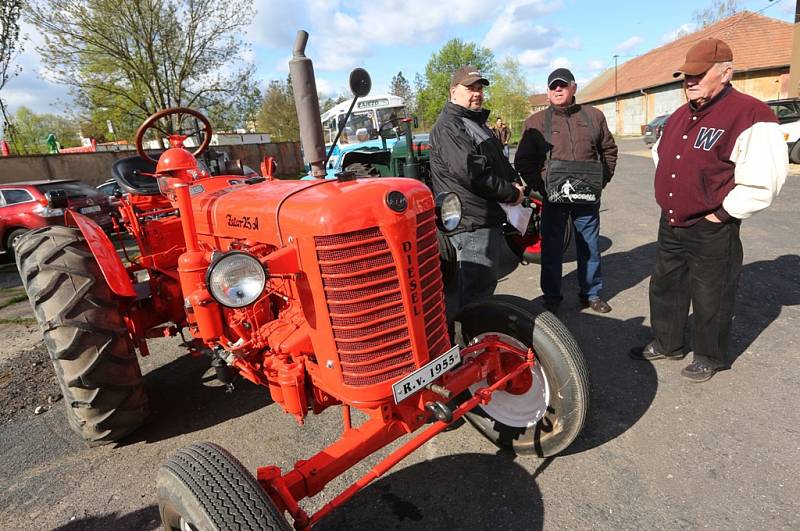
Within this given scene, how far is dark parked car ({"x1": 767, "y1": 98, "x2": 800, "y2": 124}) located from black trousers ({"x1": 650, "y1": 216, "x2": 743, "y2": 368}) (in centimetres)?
1299

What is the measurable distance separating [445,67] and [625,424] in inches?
2333

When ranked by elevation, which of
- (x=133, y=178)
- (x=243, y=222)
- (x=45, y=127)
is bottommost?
(x=243, y=222)

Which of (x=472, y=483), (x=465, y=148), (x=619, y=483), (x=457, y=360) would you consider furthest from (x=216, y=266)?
(x=619, y=483)

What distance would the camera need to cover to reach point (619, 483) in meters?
2.13

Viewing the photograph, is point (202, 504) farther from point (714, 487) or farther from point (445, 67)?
point (445, 67)

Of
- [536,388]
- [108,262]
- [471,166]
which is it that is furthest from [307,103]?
[536,388]

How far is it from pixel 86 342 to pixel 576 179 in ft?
11.1

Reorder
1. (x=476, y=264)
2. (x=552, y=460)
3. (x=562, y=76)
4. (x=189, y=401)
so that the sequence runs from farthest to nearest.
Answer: (x=562, y=76)
(x=189, y=401)
(x=476, y=264)
(x=552, y=460)

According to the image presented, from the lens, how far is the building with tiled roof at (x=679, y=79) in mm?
26938

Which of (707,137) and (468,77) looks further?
(468,77)

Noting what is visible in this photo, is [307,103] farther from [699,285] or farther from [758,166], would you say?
[699,285]

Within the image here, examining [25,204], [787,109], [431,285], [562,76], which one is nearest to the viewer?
[431,285]

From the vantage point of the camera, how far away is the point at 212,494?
1.44 m

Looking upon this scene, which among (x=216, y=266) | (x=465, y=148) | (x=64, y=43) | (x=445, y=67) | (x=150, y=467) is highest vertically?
(x=445, y=67)
